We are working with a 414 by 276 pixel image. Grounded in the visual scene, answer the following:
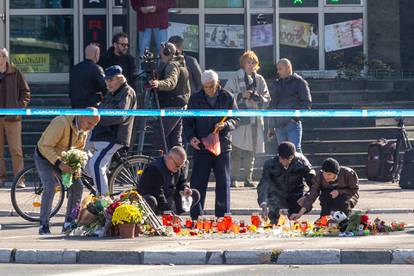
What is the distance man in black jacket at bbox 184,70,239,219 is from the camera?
47.9ft

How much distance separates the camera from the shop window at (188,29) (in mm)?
22917

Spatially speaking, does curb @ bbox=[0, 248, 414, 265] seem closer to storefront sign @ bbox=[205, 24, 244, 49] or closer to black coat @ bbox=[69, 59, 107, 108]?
black coat @ bbox=[69, 59, 107, 108]

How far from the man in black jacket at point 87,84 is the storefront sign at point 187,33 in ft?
19.5

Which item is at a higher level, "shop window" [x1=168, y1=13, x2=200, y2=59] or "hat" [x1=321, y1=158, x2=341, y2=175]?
"shop window" [x1=168, y1=13, x2=200, y2=59]

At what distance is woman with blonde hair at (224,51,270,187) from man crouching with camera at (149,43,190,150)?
1121 mm

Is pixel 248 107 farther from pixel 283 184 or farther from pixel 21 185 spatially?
pixel 21 185

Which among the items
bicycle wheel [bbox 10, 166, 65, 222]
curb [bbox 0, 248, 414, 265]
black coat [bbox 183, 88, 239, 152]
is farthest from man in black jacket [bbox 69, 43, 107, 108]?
curb [bbox 0, 248, 414, 265]

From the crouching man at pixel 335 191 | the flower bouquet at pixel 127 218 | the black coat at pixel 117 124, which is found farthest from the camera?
the black coat at pixel 117 124

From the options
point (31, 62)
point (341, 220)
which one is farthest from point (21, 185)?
point (31, 62)

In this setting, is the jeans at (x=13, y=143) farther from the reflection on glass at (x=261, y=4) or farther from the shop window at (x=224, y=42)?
the reflection on glass at (x=261, y=4)

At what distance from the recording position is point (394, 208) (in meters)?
16.1

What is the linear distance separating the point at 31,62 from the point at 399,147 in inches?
292

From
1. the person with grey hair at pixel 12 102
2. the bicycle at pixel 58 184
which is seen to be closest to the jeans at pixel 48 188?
the bicycle at pixel 58 184

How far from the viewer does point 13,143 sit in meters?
18.0
